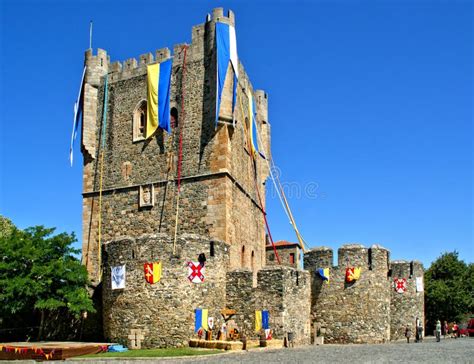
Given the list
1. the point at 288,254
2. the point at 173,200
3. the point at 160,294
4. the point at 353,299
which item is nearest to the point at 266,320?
the point at 160,294

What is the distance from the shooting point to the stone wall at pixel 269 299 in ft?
73.5

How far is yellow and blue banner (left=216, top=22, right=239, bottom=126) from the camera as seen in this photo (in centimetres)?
2630

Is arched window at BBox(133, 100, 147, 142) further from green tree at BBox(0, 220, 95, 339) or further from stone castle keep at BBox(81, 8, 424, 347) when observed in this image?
green tree at BBox(0, 220, 95, 339)

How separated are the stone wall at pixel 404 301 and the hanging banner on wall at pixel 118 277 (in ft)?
41.9

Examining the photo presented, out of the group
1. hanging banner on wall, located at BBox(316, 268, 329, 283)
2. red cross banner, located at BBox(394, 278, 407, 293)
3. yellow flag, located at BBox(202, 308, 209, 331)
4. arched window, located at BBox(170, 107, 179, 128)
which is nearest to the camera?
yellow flag, located at BBox(202, 308, 209, 331)

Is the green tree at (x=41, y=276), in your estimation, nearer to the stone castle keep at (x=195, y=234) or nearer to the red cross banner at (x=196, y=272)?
the stone castle keep at (x=195, y=234)

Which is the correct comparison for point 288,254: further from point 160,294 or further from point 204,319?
point 160,294

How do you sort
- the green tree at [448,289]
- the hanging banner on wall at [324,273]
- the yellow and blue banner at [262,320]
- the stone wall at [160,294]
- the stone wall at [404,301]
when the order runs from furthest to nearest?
the green tree at [448,289], the stone wall at [404,301], the hanging banner on wall at [324,273], the yellow and blue banner at [262,320], the stone wall at [160,294]

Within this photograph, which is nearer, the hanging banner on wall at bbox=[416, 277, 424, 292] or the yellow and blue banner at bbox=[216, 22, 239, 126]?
the yellow and blue banner at bbox=[216, 22, 239, 126]

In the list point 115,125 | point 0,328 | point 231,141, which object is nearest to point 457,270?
point 231,141

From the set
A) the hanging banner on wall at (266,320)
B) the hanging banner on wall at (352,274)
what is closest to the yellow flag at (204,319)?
the hanging banner on wall at (266,320)

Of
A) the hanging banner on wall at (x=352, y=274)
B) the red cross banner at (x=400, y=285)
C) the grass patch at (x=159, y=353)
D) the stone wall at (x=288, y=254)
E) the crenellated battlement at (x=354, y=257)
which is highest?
the stone wall at (x=288, y=254)

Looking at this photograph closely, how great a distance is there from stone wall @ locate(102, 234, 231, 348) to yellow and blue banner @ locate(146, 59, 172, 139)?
6.65 metres

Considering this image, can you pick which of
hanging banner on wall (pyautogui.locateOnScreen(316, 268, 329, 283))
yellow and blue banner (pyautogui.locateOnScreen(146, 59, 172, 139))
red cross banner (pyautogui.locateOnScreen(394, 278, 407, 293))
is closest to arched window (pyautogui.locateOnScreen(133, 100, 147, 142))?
yellow and blue banner (pyautogui.locateOnScreen(146, 59, 172, 139))
